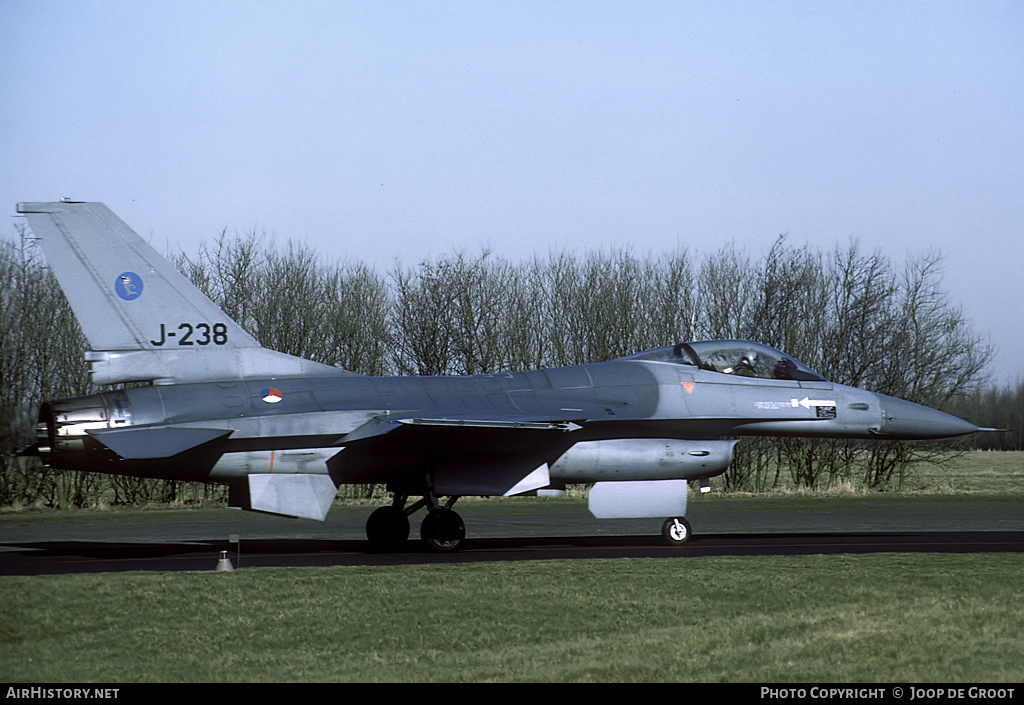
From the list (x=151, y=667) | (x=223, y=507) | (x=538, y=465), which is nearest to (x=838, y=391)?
(x=538, y=465)

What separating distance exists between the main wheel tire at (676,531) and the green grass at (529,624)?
3316 millimetres

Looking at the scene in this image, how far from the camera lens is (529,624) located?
10.1m

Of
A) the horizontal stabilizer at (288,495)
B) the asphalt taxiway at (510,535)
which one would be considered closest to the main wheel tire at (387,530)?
the asphalt taxiway at (510,535)

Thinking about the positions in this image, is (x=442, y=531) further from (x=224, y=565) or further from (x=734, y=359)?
(x=734, y=359)

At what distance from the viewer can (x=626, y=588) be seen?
456 inches

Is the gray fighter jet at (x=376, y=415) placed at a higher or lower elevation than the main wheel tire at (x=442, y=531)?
higher

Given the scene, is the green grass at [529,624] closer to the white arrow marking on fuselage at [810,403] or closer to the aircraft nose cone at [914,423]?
the white arrow marking on fuselage at [810,403]

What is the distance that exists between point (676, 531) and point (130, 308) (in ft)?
29.5

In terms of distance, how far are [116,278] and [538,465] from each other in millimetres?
6810

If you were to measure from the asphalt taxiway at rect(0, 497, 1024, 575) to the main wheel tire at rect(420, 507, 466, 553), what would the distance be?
20cm

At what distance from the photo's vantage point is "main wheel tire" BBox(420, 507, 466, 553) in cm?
→ 1580

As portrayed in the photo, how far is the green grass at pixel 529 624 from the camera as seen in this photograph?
8398 millimetres

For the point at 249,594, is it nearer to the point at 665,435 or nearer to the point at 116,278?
the point at 116,278

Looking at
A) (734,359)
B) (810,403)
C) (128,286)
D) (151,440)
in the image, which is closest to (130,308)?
(128,286)
